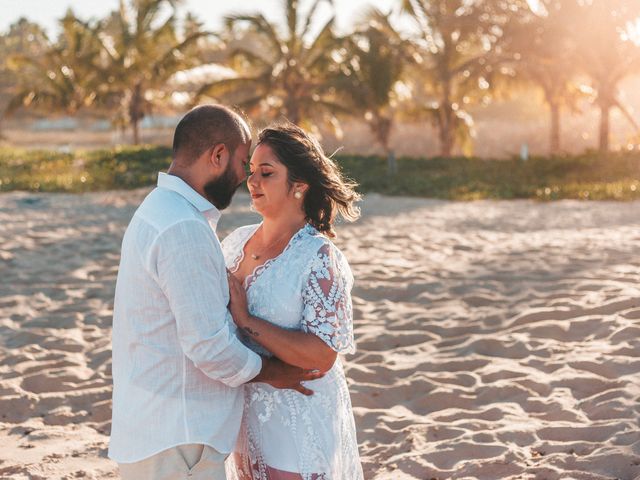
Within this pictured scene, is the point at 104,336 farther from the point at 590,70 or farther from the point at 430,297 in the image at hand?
the point at 590,70

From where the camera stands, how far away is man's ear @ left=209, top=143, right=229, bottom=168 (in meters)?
2.21

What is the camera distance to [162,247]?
2.04 meters

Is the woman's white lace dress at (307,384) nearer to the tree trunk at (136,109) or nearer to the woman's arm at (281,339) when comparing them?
the woman's arm at (281,339)

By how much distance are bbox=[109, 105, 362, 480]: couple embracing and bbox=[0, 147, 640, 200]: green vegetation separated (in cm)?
1460

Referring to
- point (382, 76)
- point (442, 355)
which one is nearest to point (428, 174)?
point (382, 76)

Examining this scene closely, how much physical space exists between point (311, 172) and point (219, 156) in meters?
0.36

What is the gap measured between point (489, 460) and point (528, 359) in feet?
5.58

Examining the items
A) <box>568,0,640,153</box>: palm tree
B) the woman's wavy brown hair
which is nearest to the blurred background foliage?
<box>568,0,640,153</box>: palm tree

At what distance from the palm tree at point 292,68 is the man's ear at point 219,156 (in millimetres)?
22300

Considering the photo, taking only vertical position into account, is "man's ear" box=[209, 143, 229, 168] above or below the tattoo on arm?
above

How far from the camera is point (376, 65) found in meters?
24.4

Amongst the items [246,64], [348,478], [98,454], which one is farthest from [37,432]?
[246,64]

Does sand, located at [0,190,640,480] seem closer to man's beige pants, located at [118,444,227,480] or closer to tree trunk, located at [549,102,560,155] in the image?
man's beige pants, located at [118,444,227,480]

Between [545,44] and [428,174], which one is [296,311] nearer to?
[428,174]
